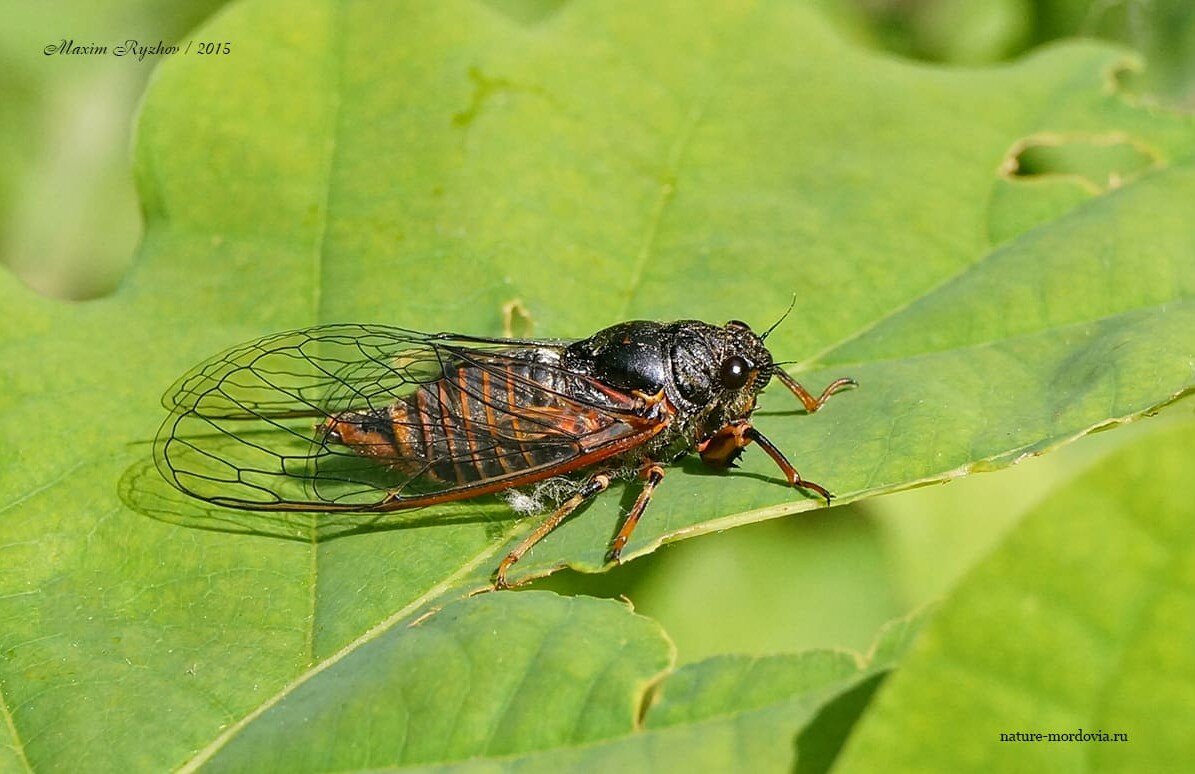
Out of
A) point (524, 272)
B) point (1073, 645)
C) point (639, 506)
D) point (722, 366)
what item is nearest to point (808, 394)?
point (722, 366)

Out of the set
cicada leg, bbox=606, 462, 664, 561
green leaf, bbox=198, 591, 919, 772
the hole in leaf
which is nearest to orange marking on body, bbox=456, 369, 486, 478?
cicada leg, bbox=606, 462, 664, 561

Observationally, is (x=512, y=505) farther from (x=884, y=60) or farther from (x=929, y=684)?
(x=884, y=60)

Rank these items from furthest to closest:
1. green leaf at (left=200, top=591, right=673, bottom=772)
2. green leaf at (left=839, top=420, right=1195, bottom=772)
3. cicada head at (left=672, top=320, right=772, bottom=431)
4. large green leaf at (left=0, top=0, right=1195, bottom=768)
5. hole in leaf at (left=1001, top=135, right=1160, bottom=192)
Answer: hole in leaf at (left=1001, top=135, right=1160, bottom=192)
cicada head at (left=672, top=320, right=772, bottom=431)
large green leaf at (left=0, top=0, right=1195, bottom=768)
green leaf at (left=200, top=591, right=673, bottom=772)
green leaf at (left=839, top=420, right=1195, bottom=772)

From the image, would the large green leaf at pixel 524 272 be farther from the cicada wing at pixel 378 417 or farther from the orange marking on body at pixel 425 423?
the orange marking on body at pixel 425 423

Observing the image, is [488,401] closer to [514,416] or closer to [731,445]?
[514,416]

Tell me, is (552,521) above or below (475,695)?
below

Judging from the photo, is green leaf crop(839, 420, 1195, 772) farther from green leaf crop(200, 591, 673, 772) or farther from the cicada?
the cicada
